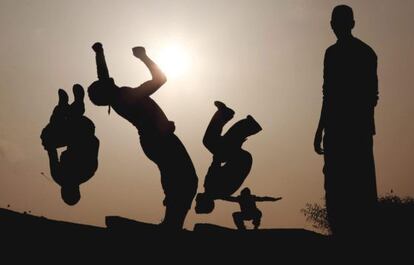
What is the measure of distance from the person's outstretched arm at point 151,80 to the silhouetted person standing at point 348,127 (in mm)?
2006

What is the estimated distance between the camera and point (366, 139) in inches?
212

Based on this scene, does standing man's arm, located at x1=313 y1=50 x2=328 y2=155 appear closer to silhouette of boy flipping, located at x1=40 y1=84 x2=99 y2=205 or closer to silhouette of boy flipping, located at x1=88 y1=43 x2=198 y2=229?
silhouette of boy flipping, located at x1=88 y1=43 x2=198 y2=229

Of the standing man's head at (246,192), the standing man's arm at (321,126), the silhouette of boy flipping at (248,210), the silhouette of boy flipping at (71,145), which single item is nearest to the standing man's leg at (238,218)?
the silhouette of boy flipping at (248,210)

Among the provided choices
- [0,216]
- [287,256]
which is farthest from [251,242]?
[0,216]

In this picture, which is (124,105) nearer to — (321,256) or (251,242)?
(251,242)

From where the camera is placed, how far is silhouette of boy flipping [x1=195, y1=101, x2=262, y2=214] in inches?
256

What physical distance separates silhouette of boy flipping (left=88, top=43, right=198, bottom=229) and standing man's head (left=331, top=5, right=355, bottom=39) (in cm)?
215

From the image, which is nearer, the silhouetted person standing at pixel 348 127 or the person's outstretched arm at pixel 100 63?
the silhouetted person standing at pixel 348 127

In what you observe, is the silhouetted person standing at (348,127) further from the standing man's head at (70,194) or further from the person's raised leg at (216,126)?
the standing man's head at (70,194)

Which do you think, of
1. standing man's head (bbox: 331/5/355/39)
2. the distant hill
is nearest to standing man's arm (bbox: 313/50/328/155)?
standing man's head (bbox: 331/5/355/39)

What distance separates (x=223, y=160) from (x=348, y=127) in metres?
1.93

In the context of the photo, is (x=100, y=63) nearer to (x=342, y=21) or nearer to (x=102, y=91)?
(x=102, y=91)

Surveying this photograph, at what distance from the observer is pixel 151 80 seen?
5637 millimetres

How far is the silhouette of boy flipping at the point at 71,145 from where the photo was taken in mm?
6695
